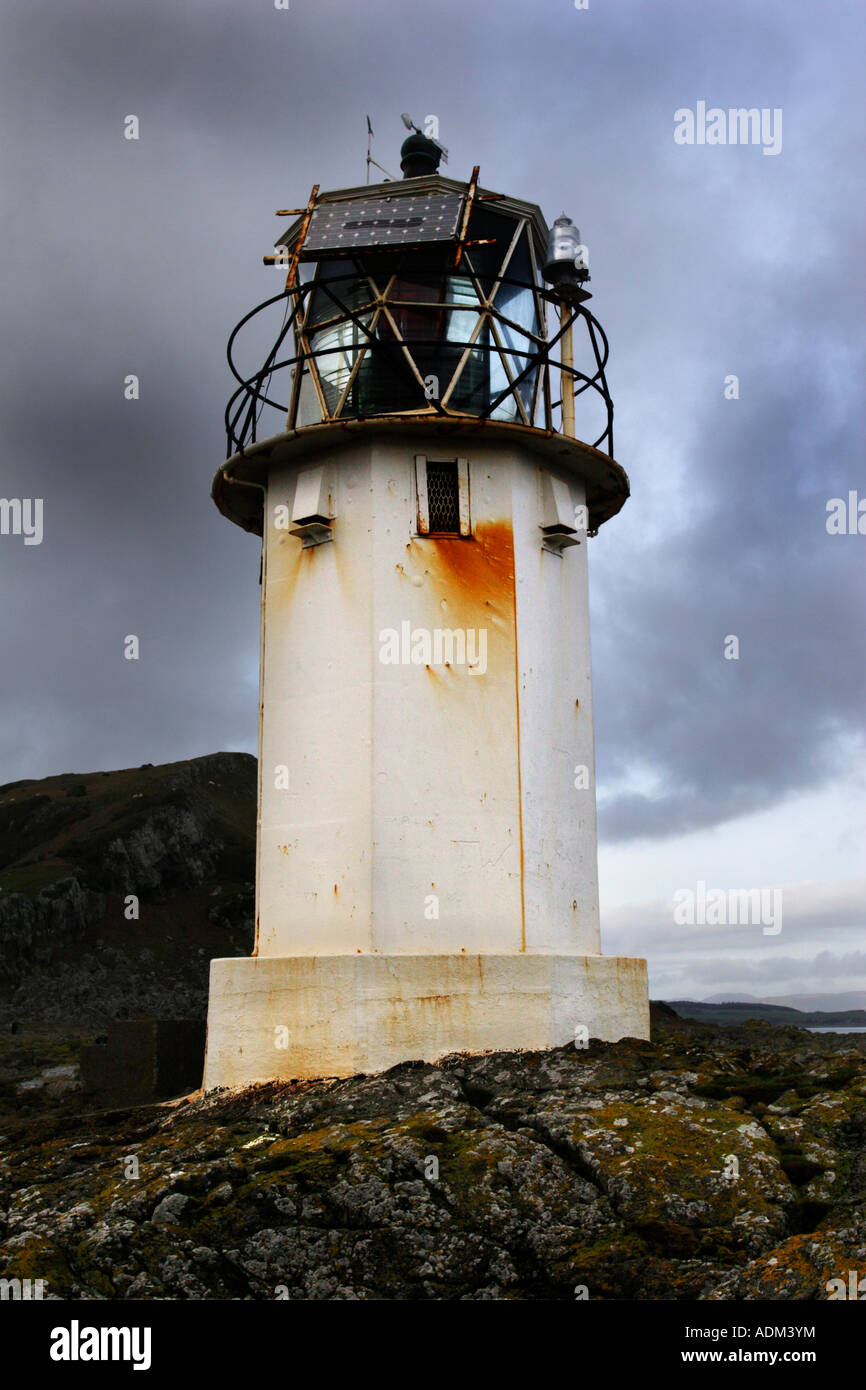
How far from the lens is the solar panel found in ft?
53.5

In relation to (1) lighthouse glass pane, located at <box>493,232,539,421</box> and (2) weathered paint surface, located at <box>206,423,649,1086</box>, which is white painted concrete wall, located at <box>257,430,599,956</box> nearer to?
(2) weathered paint surface, located at <box>206,423,649,1086</box>

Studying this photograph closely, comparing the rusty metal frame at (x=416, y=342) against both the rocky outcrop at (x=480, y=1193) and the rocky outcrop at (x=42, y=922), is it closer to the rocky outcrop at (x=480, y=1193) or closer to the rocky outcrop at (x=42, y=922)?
the rocky outcrop at (x=480, y=1193)

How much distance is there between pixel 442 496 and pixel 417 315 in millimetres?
2366

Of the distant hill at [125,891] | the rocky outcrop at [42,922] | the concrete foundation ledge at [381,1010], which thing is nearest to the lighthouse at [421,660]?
the concrete foundation ledge at [381,1010]

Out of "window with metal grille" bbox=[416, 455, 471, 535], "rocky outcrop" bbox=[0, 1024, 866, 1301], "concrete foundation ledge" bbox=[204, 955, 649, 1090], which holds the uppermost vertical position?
"window with metal grille" bbox=[416, 455, 471, 535]

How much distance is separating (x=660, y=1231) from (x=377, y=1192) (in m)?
2.30

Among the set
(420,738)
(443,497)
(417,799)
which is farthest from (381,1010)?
(443,497)

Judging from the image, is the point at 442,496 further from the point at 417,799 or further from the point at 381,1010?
the point at 381,1010

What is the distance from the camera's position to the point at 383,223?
54.5 ft

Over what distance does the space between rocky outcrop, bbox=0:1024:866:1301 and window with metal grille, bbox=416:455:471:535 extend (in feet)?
19.7

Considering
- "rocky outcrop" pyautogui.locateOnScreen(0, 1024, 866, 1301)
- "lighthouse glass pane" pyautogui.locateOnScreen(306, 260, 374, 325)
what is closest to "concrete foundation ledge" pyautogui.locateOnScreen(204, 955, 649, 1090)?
"rocky outcrop" pyautogui.locateOnScreen(0, 1024, 866, 1301)

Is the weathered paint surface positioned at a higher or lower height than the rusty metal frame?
lower

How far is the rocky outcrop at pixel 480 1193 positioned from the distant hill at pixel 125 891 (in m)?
39.2

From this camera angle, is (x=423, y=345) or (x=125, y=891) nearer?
(x=423, y=345)
